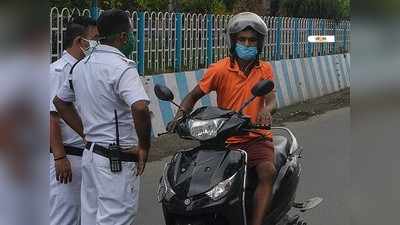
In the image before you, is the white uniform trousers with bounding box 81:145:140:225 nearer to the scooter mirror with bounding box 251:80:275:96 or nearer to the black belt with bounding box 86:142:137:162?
the black belt with bounding box 86:142:137:162

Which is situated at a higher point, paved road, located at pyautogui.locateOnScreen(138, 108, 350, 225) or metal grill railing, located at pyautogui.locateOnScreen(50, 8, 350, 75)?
metal grill railing, located at pyautogui.locateOnScreen(50, 8, 350, 75)

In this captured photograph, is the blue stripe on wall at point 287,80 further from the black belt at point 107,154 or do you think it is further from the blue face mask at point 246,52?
the black belt at point 107,154

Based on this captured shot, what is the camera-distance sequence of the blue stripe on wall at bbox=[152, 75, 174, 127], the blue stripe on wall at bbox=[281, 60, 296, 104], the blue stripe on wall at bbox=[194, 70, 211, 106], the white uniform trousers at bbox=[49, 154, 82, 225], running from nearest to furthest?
the white uniform trousers at bbox=[49, 154, 82, 225] < the blue stripe on wall at bbox=[152, 75, 174, 127] < the blue stripe on wall at bbox=[194, 70, 211, 106] < the blue stripe on wall at bbox=[281, 60, 296, 104]

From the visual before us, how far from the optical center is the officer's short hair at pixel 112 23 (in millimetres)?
3094

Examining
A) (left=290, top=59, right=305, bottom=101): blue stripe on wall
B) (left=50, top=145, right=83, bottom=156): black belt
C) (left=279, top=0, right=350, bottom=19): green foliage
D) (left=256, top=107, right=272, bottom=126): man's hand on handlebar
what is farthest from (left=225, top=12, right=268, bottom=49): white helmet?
(left=279, top=0, right=350, bottom=19): green foliage

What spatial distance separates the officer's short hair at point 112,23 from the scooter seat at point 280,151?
1.18 m

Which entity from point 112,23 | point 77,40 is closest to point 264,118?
point 112,23

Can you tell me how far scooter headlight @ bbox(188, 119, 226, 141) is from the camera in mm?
3082

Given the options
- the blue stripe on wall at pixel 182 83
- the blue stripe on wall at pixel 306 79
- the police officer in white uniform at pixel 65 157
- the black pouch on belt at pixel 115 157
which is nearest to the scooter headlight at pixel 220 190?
the black pouch on belt at pixel 115 157

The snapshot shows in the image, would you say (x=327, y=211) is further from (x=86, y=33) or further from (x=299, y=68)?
(x=299, y=68)

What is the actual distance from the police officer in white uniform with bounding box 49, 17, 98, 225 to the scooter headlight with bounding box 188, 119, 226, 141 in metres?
0.79

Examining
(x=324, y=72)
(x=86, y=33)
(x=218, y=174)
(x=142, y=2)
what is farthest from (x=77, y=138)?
(x=324, y=72)
